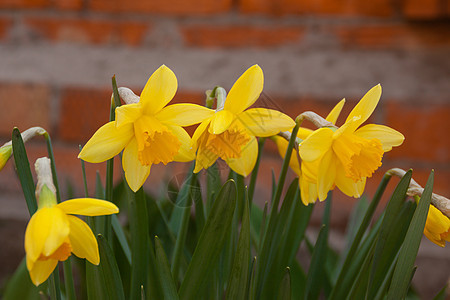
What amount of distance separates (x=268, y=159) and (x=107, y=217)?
61cm

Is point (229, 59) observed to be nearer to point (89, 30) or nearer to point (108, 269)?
point (89, 30)

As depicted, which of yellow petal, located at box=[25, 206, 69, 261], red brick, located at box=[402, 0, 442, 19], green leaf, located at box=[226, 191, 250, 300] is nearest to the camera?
yellow petal, located at box=[25, 206, 69, 261]

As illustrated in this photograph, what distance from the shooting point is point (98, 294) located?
39cm

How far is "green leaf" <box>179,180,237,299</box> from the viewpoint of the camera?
1.17 ft

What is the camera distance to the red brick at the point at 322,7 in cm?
98

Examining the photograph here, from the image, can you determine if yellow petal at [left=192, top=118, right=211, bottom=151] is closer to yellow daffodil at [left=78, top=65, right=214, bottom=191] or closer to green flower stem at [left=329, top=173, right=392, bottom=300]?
yellow daffodil at [left=78, top=65, right=214, bottom=191]

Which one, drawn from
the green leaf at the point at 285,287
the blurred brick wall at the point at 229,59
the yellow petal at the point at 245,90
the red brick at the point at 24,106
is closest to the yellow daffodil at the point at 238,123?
the yellow petal at the point at 245,90

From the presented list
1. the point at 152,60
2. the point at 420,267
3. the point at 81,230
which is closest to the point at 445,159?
the point at 420,267

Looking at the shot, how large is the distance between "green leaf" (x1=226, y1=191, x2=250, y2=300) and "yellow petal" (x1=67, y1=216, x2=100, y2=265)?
0.11 metres

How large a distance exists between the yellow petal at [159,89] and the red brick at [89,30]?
2.43ft

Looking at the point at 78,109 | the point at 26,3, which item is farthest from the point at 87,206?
the point at 26,3

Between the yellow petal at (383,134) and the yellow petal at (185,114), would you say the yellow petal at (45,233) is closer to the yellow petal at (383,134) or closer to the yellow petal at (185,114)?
the yellow petal at (185,114)

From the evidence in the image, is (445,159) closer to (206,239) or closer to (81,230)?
(206,239)

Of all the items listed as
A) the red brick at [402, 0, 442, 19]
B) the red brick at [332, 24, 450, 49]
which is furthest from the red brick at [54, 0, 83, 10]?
the red brick at [402, 0, 442, 19]
